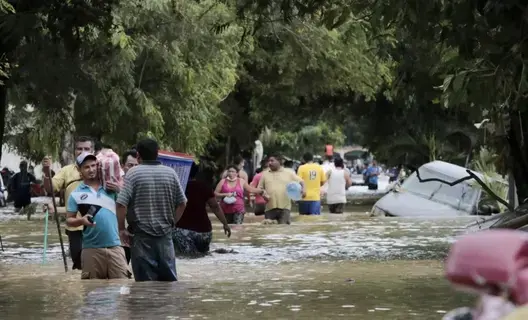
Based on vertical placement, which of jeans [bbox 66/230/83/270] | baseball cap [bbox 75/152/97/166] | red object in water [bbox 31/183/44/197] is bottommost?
jeans [bbox 66/230/83/270]

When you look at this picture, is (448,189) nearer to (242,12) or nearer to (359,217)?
(359,217)

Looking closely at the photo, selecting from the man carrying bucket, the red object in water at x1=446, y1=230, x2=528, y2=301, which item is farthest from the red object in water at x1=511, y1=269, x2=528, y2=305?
the man carrying bucket

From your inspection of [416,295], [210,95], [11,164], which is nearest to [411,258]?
[416,295]

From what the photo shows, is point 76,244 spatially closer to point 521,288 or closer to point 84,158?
point 84,158

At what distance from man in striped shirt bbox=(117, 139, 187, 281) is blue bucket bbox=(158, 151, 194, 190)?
4166 mm

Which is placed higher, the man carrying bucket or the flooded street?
the man carrying bucket

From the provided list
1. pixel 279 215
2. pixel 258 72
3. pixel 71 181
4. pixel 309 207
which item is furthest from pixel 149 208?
pixel 258 72

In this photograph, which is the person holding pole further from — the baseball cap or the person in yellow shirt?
the person in yellow shirt

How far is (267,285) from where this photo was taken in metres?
13.0

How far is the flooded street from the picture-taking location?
10508mm

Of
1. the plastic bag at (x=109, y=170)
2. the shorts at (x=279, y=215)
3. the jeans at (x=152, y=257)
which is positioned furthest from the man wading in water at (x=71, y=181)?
the shorts at (x=279, y=215)

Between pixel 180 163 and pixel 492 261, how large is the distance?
13368 mm

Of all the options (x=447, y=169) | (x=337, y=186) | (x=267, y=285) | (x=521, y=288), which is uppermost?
(x=447, y=169)

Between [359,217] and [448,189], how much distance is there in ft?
8.07
